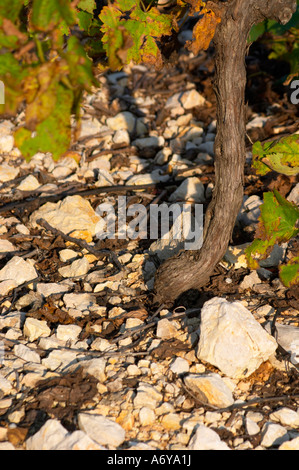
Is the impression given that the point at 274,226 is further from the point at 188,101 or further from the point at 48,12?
the point at 188,101

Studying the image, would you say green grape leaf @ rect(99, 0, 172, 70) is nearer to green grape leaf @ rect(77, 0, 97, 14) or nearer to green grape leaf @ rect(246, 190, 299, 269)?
green grape leaf @ rect(77, 0, 97, 14)

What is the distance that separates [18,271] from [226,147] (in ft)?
4.29

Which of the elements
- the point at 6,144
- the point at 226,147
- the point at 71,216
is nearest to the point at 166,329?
the point at 226,147

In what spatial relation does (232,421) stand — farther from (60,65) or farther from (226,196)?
(60,65)

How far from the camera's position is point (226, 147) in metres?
2.55

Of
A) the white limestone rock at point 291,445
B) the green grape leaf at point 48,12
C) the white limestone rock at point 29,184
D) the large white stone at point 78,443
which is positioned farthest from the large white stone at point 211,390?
the white limestone rock at point 29,184

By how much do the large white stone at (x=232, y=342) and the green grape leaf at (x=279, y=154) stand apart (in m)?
0.78

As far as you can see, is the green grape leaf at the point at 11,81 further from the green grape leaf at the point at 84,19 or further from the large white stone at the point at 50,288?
the large white stone at the point at 50,288

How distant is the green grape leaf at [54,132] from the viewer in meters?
1.64

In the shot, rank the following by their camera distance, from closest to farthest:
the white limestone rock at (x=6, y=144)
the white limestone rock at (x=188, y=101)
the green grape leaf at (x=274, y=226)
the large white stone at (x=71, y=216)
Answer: the green grape leaf at (x=274, y=226), the large white stone at (x=71, y=216), the white limestone rock at (x=6, y=144), the white limestone rock at (x=188, y=101)

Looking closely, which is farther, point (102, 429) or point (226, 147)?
point (226, 147)

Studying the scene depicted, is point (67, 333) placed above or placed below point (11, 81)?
below

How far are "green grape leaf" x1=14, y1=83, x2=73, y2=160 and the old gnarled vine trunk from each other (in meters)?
1.05

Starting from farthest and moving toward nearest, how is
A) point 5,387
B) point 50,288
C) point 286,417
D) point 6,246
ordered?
point 6,246 → point 50,288 → point 5,387 → point 286,417
